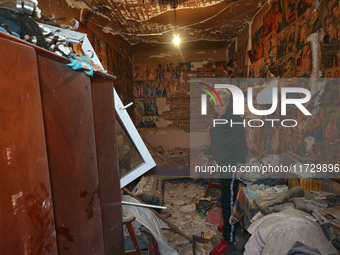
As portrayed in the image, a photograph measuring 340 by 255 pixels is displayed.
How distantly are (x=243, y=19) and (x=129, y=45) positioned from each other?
3.38 m

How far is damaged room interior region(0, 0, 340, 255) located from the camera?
0.74 metres

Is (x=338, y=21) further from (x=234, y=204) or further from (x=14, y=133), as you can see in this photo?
(x=14, y=133)

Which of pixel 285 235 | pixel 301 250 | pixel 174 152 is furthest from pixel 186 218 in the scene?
pixel 174 152

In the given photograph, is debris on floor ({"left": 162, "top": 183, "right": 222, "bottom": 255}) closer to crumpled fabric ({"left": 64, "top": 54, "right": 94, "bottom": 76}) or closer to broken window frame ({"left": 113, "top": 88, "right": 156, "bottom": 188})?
broken window frame ({"left": 113, "top": 88, "right": 156, "bottom": 188})

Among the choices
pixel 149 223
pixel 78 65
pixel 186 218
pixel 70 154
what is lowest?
pixel 186 218

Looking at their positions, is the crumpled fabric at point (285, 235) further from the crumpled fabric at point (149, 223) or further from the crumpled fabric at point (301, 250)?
the crumpled fabric at point (149, 223)

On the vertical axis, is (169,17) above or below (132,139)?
above

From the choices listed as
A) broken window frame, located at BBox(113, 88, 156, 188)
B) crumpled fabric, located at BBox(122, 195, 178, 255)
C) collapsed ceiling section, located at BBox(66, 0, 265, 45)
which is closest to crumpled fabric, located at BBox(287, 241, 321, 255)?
broken window frame, located at BBox(113, 88, 156, 188)

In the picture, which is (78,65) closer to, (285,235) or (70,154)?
(70,154)

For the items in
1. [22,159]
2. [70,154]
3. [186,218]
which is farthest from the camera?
[186,218]

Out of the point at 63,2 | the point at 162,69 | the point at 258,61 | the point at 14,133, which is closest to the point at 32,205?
the point at 14,133

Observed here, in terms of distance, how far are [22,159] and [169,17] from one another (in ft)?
14.1

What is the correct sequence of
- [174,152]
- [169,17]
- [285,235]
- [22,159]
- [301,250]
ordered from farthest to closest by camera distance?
1. [174,152]
2. [169,17]
3. [285,235]
4. [301,250]
5. [22,159]

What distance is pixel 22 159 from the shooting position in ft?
2.20
